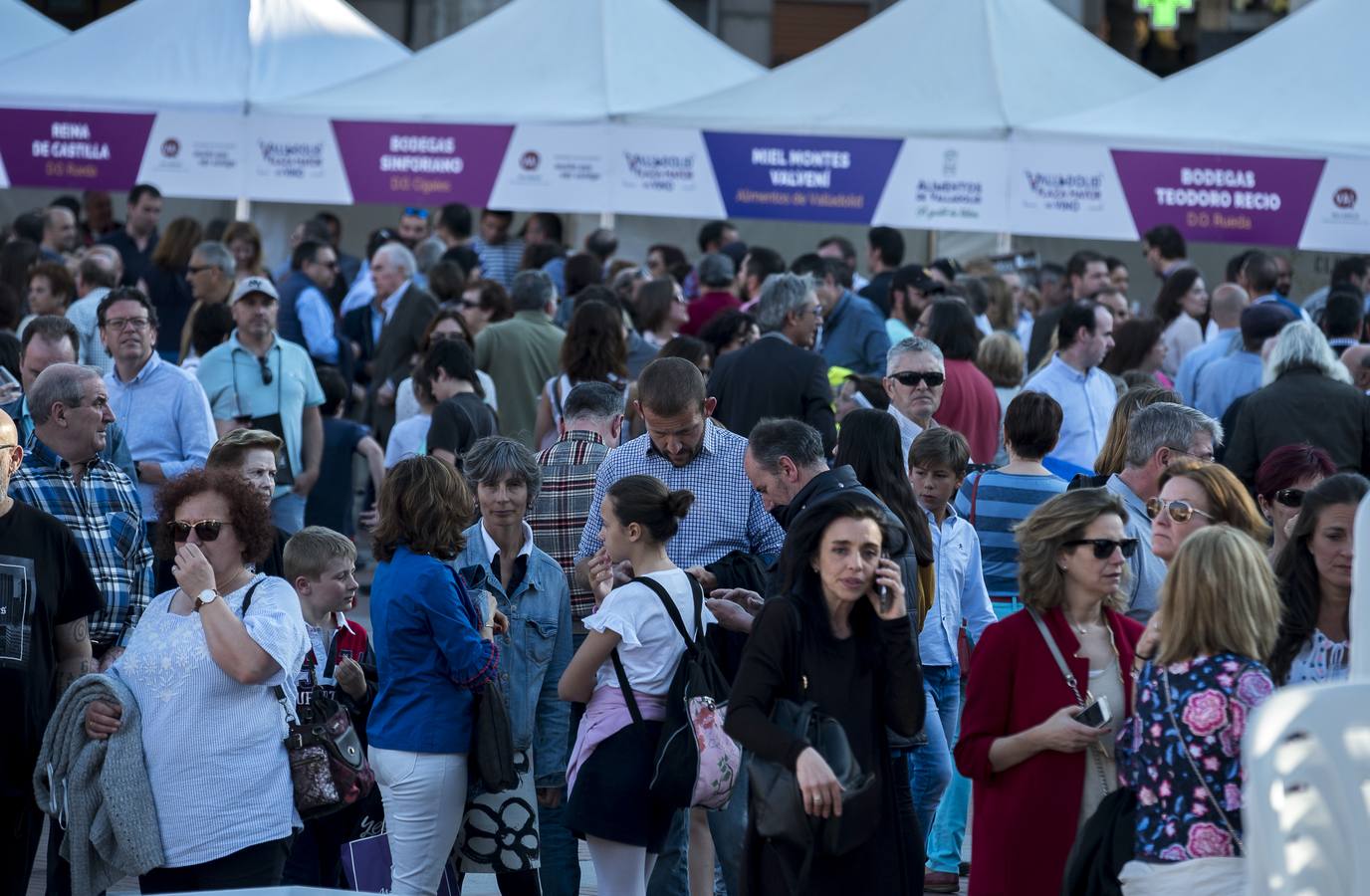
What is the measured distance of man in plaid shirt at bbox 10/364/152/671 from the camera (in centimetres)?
Answer: 601

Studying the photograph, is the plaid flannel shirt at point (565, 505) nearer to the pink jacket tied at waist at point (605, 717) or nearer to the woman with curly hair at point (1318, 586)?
the pink jacket tied at waist at point (605, 717)

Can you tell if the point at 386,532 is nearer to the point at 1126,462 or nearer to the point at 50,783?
the point at 50,783

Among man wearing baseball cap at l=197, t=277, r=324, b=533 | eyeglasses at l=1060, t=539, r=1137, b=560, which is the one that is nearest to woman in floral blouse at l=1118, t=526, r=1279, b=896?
eyeglasses at l=1060, t=539, r=1137, b=560

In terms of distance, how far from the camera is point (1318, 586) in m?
4.80

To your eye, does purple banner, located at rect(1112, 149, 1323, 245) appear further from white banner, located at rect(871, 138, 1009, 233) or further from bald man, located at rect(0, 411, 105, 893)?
bald man, located at rect(0, 411, 105, 893)

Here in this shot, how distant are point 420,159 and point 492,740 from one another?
375 inches

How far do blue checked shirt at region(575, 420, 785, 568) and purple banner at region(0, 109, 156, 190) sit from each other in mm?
9795

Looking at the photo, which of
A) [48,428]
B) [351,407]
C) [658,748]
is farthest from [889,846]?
[351,407]

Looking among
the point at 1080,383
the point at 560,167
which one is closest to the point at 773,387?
the point at 1080,383

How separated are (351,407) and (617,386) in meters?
4.66

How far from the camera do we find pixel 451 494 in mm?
5621

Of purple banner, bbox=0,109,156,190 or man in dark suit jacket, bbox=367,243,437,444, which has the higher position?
purple banner, bbox=0,109,156,190

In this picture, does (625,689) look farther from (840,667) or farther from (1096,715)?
(1096,715)

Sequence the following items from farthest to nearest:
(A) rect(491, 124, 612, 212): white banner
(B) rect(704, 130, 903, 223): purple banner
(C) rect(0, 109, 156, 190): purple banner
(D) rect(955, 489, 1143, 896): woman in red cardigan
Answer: (C) rect(0, 109, 156, 190): purple banner → (A) rect(491, 124, 612, 212): white banner → (B) rect(704, 130, 903, 223): purple banner → (D) rect(955, 489, 1143, 896): woman in red cardigan
